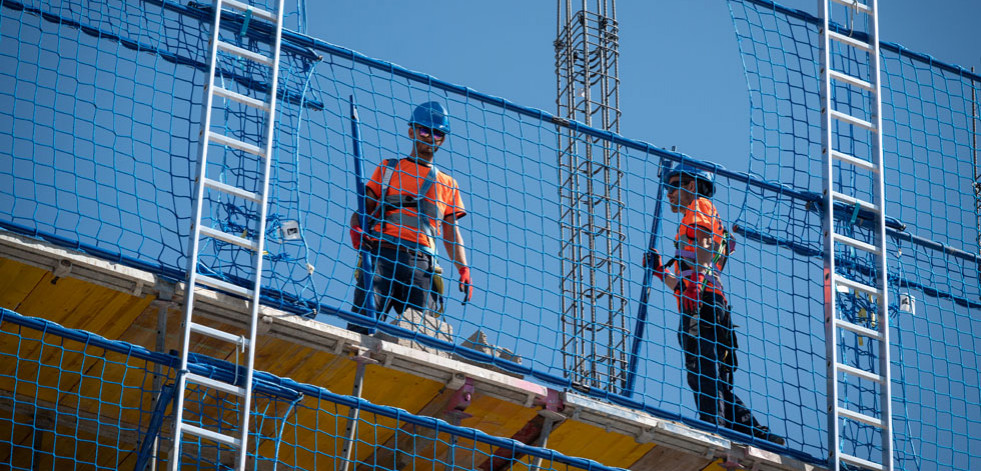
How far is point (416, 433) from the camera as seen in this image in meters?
9.84

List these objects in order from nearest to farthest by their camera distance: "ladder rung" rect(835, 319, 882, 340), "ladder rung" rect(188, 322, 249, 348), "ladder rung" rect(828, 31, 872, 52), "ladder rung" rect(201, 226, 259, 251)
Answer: "ladder rung" rect(188, 322, 249, 348), "ladder rung" rect(201, 226, 259, 251), "ladder rung" rect(835, 319, 882, 340), "ladder rung" rect(828, 31, 872, 52)

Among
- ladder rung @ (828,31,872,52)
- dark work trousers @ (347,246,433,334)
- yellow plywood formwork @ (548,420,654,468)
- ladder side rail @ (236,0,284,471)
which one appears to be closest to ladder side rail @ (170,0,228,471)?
ladder side rail @ (236,0,284,471)

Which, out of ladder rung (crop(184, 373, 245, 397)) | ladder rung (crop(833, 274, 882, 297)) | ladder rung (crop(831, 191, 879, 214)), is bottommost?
ladder rung (crop(184, 373, 245, 397))

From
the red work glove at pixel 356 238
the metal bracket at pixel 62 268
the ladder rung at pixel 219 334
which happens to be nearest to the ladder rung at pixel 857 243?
the red work glove at pixel 356 238

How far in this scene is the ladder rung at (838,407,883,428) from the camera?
32.2 feet

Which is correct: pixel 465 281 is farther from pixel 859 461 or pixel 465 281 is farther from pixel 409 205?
pixel 859 461

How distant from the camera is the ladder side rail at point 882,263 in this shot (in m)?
9.90

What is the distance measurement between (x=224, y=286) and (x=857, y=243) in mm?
4042

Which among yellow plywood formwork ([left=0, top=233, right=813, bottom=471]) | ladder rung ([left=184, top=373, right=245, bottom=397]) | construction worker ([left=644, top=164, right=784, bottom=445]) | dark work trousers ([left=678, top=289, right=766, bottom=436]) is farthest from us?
construction worker ([left=644, top=164, right=784, bottom=445])

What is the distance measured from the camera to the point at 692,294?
1080 cm

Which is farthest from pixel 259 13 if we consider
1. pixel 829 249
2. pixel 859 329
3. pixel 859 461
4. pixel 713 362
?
pixel 859 461

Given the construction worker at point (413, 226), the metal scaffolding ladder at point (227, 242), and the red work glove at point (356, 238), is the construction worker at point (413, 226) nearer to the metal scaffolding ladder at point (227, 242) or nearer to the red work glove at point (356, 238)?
the red work glove at point (356, 238)

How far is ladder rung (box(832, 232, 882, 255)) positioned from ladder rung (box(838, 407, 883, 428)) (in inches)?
41.8

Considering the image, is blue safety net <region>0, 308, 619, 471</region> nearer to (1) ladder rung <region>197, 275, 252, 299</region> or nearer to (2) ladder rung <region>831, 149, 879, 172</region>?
(1) ladder rung <region>197, 275, 252, 299</region>
